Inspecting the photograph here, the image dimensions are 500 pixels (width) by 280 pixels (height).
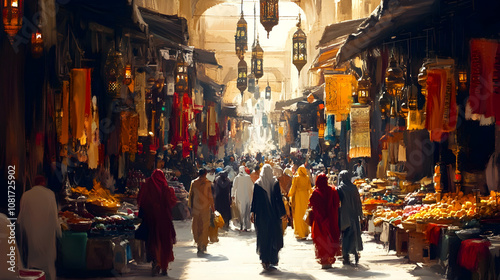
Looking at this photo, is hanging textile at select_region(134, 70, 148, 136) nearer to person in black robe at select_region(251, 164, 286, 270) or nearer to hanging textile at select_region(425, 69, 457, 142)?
person in black robe at select_region(251, 164, 286, 270)

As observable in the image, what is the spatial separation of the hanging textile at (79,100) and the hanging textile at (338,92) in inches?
322

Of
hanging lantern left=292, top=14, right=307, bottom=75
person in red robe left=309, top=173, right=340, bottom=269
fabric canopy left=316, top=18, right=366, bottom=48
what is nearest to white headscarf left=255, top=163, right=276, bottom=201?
person in red robe left=309, top=173, right=340, bottom=269

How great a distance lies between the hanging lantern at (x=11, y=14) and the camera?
23.6ft

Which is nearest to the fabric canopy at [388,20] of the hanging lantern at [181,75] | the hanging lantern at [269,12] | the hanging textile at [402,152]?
the hanging textile at [402,152]

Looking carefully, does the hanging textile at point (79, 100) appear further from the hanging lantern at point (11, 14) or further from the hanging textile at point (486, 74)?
the hanging textile at point (486, 74)

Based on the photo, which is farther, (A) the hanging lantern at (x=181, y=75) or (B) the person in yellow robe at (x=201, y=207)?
(A) the hanging lantern at (x=181, y=75)

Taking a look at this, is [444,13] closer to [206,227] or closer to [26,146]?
[206,227]

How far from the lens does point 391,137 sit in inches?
575

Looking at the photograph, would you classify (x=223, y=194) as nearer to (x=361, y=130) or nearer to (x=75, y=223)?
(x=361, y=130)

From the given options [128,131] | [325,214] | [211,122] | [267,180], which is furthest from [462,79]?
[211,122]

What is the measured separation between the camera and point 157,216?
9688 mm

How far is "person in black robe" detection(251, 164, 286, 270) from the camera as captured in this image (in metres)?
10.1

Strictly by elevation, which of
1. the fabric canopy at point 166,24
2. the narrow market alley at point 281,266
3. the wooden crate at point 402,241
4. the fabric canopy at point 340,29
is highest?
the fabric canopy at point 340,29

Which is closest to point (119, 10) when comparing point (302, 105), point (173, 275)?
point (173, 275)
